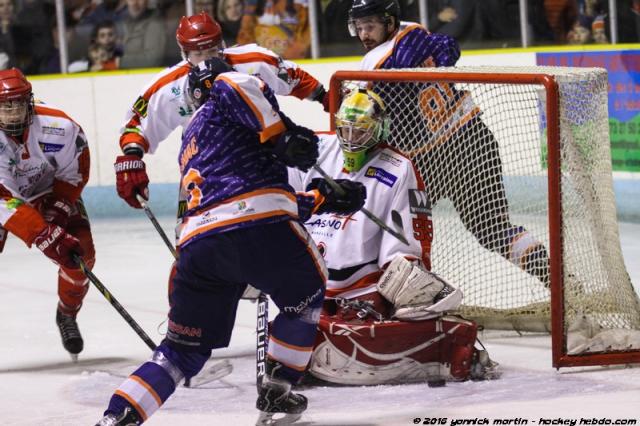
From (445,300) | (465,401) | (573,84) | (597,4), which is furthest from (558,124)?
(597,4)

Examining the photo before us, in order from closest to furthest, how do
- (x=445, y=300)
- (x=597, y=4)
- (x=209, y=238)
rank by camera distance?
(x=209, y=238), (x=445, y=300), (x=597, y=4)

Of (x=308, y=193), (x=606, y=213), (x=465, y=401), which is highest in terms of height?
(x=308, y=193)

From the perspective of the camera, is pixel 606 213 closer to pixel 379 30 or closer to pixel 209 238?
pixel 379 30

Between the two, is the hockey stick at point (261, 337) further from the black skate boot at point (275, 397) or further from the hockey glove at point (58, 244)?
the hockey glove at point (58, 244)

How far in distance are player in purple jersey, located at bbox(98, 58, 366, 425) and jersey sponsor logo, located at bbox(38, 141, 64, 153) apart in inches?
44.5

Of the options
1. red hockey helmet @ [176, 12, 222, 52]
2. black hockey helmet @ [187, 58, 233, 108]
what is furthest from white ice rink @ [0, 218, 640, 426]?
red hockey helmet @ [176, 12, 222, 52]

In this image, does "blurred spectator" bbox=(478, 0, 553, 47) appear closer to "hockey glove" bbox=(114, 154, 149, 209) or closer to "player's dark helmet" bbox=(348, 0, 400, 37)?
"player's dark helmet" bbox=(348, 0, 400, 37)

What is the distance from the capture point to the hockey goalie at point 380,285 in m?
3.68

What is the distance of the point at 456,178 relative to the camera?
4.38m

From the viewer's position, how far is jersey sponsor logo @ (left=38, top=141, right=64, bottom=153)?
420 centimetres

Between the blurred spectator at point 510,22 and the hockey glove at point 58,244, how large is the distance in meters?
3.57

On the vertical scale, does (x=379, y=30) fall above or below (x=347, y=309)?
above

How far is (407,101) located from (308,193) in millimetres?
1240

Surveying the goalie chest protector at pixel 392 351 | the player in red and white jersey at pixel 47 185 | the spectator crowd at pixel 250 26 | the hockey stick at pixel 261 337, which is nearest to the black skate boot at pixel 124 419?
the hockey stick at pixel 261 337
